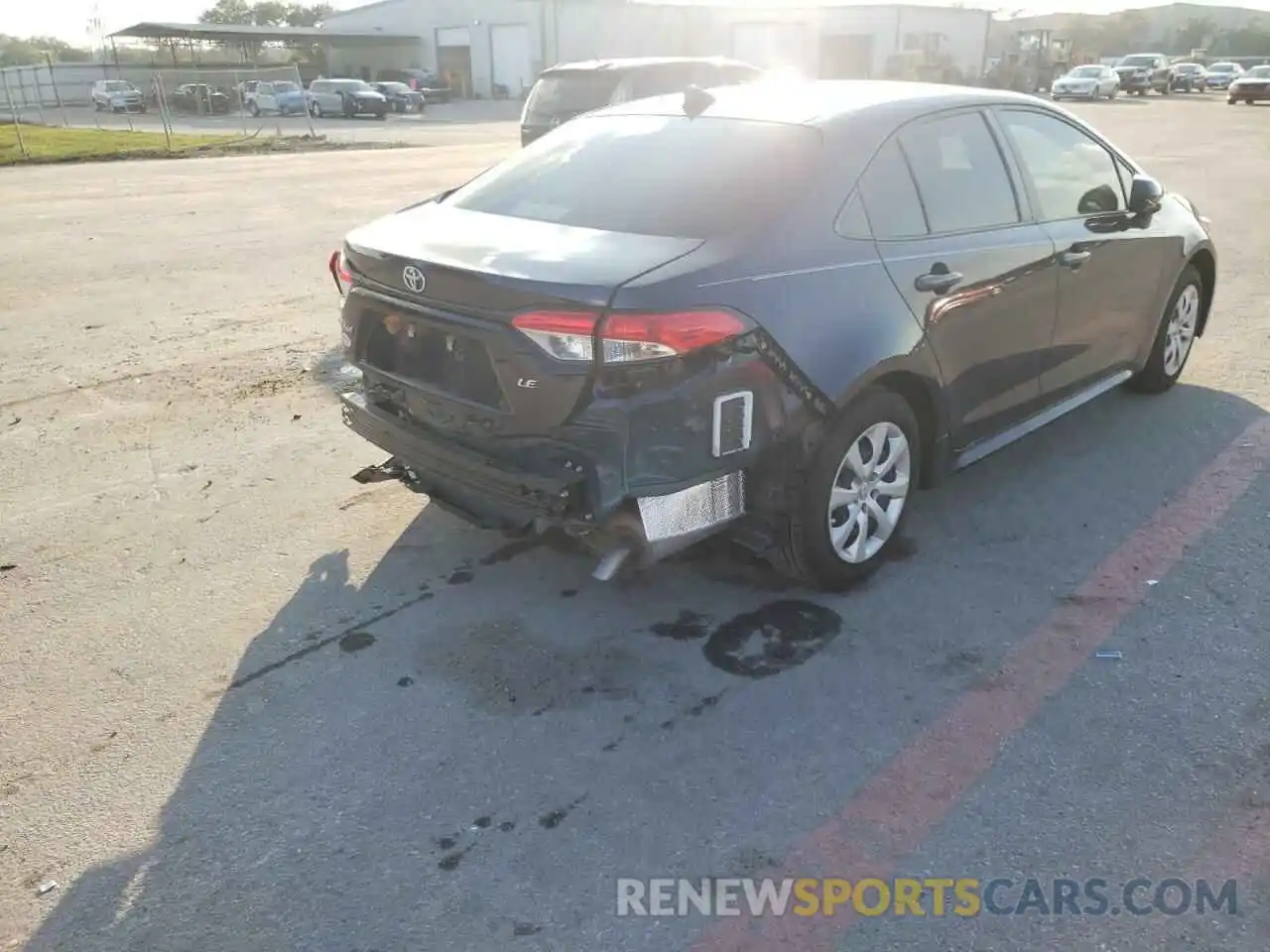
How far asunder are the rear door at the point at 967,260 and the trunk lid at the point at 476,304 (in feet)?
3.28

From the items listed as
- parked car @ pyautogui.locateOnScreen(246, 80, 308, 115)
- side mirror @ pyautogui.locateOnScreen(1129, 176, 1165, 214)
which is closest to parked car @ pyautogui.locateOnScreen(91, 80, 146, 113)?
parked car @ pyautogui.locateOnScreen(246, 80, 308, 115)

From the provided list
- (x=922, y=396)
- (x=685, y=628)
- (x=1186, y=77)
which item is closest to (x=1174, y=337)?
(x=922, y=396)

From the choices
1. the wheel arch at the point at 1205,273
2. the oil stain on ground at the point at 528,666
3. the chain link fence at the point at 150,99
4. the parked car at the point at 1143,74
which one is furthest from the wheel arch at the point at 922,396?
the parked car at the point at 1143,74

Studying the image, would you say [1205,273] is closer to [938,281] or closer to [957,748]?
[938,281]

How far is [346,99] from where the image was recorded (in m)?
39.8

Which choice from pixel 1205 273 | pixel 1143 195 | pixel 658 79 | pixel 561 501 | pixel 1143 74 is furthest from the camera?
pixel 1143 74

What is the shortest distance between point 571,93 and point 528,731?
33.6ft

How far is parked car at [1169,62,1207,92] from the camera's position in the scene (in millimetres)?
49781

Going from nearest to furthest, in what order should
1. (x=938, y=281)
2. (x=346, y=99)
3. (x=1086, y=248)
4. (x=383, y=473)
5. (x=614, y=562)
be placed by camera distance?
(x=614, y=562) < (x=938, y=281) < (x=383, y=473) < (x=1086, y=248) < (x=346, y=99)

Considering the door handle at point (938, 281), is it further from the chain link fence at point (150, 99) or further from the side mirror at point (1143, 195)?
the chain link fence at point (150, 99)

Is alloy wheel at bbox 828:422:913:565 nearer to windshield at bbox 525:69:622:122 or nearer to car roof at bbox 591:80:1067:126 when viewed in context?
car roof at bbox 591:80:1067:126

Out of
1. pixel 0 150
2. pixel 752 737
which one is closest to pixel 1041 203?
pixel 752 737

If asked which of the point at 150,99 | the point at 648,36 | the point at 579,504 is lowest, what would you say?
→ the point at 150,99

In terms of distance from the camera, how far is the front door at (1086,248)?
4.58m
